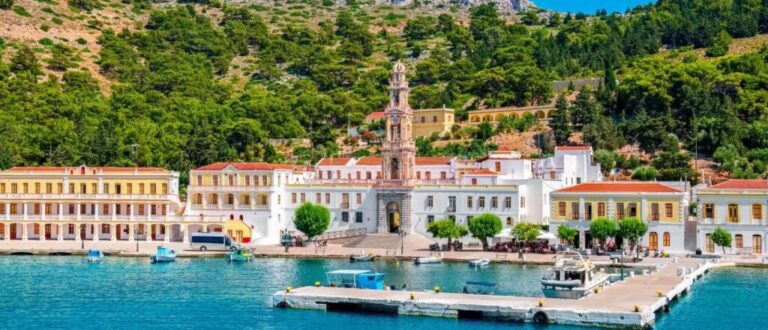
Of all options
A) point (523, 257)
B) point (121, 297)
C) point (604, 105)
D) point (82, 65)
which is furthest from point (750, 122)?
point (82, 65)

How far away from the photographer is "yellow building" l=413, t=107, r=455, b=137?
342 ft

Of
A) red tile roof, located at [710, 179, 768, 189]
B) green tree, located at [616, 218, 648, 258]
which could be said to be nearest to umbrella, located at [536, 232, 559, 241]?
green tree, located at [616, 218, 648, 258]

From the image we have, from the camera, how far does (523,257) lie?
2276 inches

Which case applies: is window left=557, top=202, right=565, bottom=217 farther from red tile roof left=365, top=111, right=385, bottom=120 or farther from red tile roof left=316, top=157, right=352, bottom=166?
red tile roof left=365, top=111, right=385, bottom=120

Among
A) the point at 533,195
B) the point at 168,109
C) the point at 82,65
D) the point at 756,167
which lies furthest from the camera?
the point at 82,65

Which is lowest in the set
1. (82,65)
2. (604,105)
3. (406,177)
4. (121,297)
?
(121,297)

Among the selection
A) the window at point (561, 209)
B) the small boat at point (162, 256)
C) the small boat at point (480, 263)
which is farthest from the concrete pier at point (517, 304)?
the small boat at point (162, 256)

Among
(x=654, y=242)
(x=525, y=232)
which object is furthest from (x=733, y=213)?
(x=525, y=232)

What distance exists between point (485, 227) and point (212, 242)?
53.5 ft

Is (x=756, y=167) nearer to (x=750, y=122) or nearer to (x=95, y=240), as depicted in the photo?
(x=750, y=122)

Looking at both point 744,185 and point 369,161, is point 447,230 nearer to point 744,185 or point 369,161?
point 369,161

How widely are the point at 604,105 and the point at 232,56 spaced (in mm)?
74310

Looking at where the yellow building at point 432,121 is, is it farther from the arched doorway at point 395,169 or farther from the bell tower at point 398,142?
the arched doorway at point 395,169

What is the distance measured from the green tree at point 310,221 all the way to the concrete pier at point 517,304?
22904 millimetres
